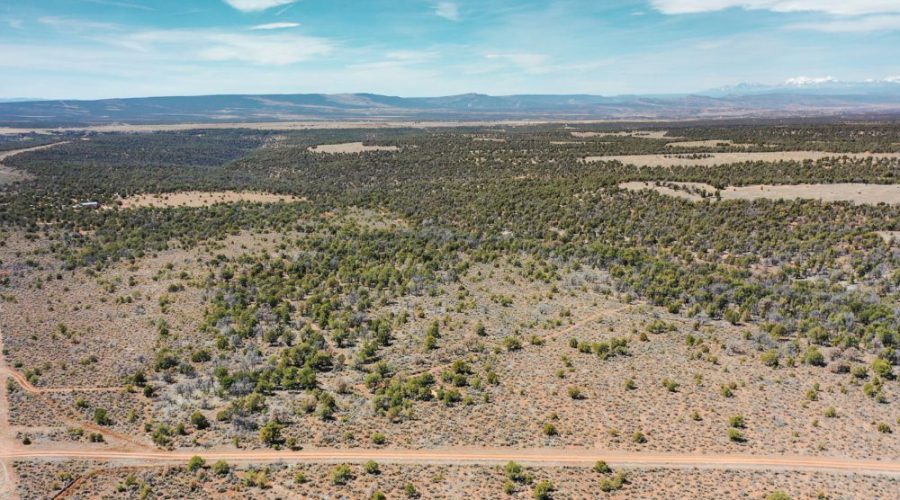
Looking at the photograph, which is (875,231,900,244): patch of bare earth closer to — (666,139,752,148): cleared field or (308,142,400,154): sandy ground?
(666,139,752,148): cleared field

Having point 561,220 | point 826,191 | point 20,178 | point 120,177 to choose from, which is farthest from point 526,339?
point 20,178

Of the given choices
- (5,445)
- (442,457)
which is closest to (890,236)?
(442,457)

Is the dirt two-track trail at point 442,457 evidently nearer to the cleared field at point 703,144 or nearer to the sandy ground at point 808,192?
the sandy ground at point 808,192

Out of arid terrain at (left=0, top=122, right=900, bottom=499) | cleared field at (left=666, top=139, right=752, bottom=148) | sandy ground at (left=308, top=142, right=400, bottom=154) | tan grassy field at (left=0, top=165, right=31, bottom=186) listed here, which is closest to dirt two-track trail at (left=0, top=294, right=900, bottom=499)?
arid terrain at (left=0, top=122, right=900, bottom=499)

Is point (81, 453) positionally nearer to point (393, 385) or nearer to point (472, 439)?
point (393, 385)

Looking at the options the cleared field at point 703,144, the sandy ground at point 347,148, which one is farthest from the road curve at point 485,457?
the sandy ground at point 347,148

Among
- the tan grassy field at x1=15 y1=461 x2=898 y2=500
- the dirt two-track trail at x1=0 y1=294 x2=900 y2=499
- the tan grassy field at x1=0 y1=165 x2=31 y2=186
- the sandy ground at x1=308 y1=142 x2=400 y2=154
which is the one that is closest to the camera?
the tan grassy field at x1=15 y1=461 x2=898 y2=500
